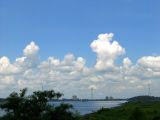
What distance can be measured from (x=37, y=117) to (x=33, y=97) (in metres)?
2.60

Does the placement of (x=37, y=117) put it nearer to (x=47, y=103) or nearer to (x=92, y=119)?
(x=47, y=103)

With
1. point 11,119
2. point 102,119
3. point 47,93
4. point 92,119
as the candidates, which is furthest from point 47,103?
point 102,119

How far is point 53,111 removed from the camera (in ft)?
164

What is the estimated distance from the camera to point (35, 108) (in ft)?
164

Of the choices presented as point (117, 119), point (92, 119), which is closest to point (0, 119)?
point (92, 119)

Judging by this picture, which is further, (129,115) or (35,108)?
(129,115)

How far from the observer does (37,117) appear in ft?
162

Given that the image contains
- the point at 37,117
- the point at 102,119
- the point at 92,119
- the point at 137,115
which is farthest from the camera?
the point at 102,119

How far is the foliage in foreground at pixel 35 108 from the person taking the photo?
164 feet

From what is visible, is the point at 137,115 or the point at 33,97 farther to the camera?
the point at 137,115

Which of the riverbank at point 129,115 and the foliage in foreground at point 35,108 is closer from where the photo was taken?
the foliage in foreground at point 35,108

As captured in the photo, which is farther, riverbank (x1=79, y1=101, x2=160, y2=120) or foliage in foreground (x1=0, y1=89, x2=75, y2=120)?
riverbank (x1=79, y1=101, x2=160, y2=120)

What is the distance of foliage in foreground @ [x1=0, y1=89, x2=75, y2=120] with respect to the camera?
49950 millimetres

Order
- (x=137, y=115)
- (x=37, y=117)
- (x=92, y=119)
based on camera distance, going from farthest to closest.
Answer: (x=92, y=119) < (x=137, y=115) < (x=37, y=117)
